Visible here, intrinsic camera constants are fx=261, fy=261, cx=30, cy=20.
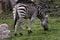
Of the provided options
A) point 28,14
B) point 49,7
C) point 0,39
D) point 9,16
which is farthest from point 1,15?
point 0,39

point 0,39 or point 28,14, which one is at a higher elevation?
→ point 28,14

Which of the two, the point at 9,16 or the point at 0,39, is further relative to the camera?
the point at 9,16

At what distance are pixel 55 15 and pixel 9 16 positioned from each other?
4.67m

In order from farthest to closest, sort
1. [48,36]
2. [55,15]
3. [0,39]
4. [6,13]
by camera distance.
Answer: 1. [6,13]
2. [55,15]
3. [48,36]
4. [0,39]

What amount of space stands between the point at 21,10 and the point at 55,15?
33.5 ft

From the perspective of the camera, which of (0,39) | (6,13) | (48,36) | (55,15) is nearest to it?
(0,39)

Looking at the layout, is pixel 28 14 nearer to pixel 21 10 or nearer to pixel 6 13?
pixel 21 10

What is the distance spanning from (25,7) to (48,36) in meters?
2.29

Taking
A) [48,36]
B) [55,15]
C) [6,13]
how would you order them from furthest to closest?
1. [6,13]
2. [55,15]
3. [48,36]

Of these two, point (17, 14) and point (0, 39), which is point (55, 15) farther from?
point (0, 39)

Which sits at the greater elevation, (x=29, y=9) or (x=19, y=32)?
(x=29, y=9)

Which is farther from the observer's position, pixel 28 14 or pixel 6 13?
pixel 6 13

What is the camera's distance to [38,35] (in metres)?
16.2

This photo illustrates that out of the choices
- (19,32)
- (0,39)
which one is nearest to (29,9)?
(19,32)
